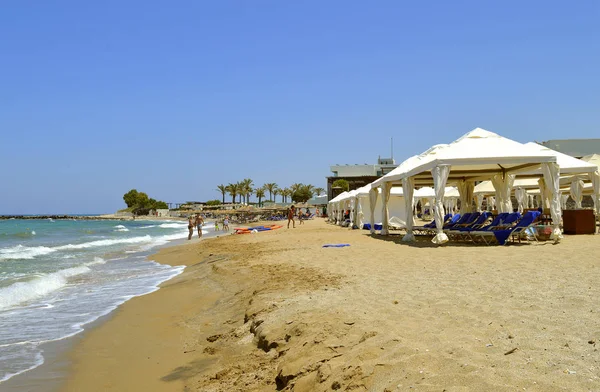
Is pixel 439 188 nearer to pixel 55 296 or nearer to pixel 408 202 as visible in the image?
pixel 408 202

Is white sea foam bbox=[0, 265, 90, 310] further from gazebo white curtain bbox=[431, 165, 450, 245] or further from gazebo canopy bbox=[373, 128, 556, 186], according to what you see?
gazebo canopy bbox=[373, 128, 556, 186]

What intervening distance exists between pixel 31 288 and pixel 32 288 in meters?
0.02

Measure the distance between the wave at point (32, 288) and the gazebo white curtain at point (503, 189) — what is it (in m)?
12.8

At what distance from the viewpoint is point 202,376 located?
4.25 metres

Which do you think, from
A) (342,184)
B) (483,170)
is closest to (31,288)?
(483,170)

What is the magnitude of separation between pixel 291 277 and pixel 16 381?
4.12 metres

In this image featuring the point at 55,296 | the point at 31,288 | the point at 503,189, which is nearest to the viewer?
the point at 55,296

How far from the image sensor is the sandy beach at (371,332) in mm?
3053

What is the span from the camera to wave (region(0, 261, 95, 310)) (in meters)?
9.09

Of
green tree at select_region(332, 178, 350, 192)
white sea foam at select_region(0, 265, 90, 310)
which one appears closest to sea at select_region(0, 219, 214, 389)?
white sea foam at select_region(0, 265, 90, 310)

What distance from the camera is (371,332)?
3.95 meters

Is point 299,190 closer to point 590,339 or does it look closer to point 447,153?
point 447,153

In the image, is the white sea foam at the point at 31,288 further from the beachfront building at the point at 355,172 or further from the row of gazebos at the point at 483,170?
the beachfront building at the point at 355,172

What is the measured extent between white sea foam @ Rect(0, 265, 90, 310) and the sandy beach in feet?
8.01
